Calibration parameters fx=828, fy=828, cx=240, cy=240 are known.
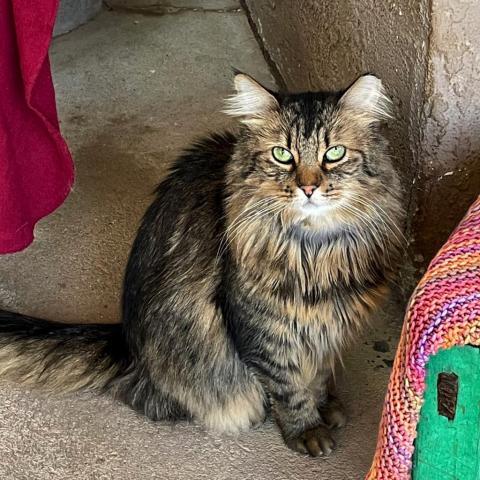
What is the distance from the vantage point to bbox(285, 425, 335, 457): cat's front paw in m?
1.75

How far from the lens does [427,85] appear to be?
1665mm

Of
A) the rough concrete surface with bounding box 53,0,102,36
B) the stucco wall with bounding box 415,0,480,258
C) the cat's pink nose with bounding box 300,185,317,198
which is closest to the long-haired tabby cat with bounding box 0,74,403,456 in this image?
the cat's pink nose with bounding box 300,185,317,198

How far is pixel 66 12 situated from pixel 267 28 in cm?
81

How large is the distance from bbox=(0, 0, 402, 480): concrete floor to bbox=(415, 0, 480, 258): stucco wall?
343mm

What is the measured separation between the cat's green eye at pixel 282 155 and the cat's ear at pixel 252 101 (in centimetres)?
8

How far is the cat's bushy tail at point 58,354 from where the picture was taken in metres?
1.79

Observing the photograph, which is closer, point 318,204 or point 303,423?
point 318,204

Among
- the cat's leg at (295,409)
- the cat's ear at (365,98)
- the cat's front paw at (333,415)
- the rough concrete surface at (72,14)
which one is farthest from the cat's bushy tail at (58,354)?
the rough concrete surface at (72,14)

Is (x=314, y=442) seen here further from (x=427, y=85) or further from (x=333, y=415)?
(x=427, y=85)

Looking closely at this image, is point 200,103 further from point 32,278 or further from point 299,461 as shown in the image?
point 299,461

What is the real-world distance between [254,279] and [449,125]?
516 mm

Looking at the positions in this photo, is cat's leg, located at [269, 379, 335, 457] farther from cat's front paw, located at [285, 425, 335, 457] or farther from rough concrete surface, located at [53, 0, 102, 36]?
rough concrete surface, located at [53, 0, 102, 36]

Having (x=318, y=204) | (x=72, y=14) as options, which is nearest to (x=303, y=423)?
(x=318, y=204)

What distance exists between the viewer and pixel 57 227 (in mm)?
2355
